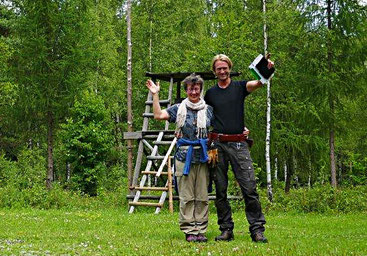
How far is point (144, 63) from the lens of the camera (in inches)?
1170

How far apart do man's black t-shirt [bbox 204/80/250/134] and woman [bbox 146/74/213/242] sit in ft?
0.48

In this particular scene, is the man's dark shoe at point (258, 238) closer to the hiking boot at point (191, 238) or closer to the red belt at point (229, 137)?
the hiking boot at point (191, 238)

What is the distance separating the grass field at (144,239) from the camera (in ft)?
21.3

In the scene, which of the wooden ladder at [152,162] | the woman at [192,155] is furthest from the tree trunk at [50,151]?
the woman at [192,155]

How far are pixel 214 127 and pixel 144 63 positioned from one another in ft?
73.2

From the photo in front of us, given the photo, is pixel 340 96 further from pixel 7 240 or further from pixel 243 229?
pixel 7 240

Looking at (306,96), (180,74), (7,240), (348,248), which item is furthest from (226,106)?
(306,96)

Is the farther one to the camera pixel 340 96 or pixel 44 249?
pixel 340 96

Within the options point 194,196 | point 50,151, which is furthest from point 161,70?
point 194,196

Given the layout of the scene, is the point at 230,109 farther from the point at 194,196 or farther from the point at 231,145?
the point at 194,196

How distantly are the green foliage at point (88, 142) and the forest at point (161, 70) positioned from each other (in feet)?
0.21

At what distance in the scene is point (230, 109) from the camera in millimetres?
7695

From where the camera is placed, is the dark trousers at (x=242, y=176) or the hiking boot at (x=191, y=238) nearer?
the hiking boot at (x=191, y=238)

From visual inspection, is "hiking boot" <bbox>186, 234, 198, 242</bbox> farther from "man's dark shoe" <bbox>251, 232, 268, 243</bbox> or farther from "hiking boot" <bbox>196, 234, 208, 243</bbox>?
"man's dark shoe" <bbox>251, 232, 268, 243</bbox>
